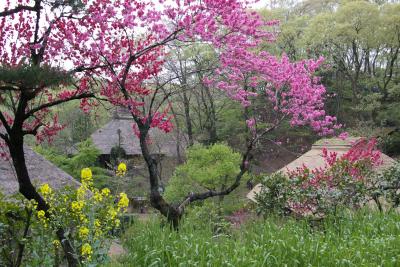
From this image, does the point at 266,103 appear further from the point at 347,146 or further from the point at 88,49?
the point at 88,49

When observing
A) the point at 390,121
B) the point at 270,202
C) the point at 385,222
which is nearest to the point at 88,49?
the point at 270,202

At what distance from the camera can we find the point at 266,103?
66.4 feet

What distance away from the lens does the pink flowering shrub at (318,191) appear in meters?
5.74

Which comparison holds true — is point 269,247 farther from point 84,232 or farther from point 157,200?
point 157,200

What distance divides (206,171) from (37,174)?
472 centimetres

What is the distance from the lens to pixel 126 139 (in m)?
21.6

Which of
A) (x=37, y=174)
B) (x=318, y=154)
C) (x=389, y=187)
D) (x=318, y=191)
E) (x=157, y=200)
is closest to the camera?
(x=157, y=200)

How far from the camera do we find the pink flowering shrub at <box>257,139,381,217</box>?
5.74 m

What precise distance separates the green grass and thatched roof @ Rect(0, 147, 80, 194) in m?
5.06

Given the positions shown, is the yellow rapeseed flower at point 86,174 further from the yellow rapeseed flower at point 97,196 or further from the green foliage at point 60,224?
the yellow rapeseed flower at point 97,196

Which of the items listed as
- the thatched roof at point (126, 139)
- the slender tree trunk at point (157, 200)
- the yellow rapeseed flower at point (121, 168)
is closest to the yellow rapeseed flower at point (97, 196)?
the yellow rapeseed flower at point (121, 168)

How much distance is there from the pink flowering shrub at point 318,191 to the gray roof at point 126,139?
12.9 metres

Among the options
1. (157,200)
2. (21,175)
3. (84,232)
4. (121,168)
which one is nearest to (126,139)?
(157,200)

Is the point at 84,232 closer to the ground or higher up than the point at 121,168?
closer to the ground
